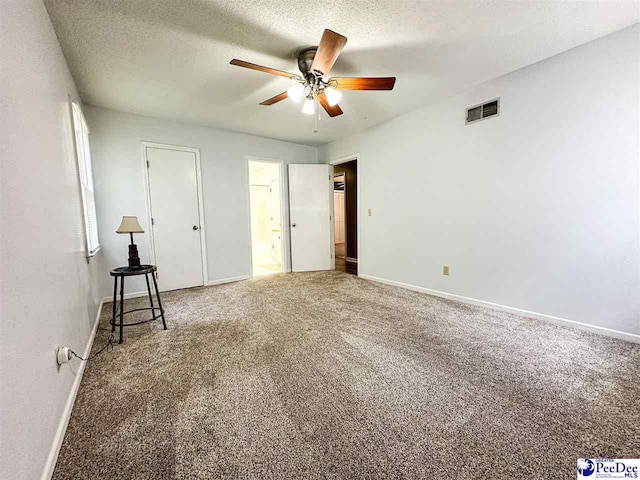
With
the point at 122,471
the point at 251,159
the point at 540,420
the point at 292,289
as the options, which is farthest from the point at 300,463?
the point at 251,159

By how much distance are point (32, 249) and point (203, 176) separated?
3.14 m

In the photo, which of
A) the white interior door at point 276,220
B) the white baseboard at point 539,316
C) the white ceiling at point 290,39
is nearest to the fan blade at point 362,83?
the white ceiling at point 290,39

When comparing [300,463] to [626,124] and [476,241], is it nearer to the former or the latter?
[476,241]

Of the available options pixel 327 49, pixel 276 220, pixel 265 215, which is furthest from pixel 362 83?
pixel 265 215

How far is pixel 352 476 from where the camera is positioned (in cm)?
111

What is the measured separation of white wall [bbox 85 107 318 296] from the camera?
11.1 feet

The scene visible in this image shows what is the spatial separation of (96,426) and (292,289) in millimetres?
2646

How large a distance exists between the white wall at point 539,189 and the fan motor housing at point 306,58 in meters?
1.88

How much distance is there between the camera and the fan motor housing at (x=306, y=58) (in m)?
2.19

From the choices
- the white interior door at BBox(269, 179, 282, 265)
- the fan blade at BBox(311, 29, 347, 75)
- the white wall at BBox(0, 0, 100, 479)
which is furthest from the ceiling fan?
the white interior door at BBox(269, 179, 282, 265)

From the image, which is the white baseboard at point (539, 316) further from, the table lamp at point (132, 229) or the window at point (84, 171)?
the window at point (84, 171)

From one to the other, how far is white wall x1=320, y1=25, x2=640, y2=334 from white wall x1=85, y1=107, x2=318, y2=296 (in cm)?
249

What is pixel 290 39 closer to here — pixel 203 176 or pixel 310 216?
pixel 203 176

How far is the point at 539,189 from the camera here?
258cm
